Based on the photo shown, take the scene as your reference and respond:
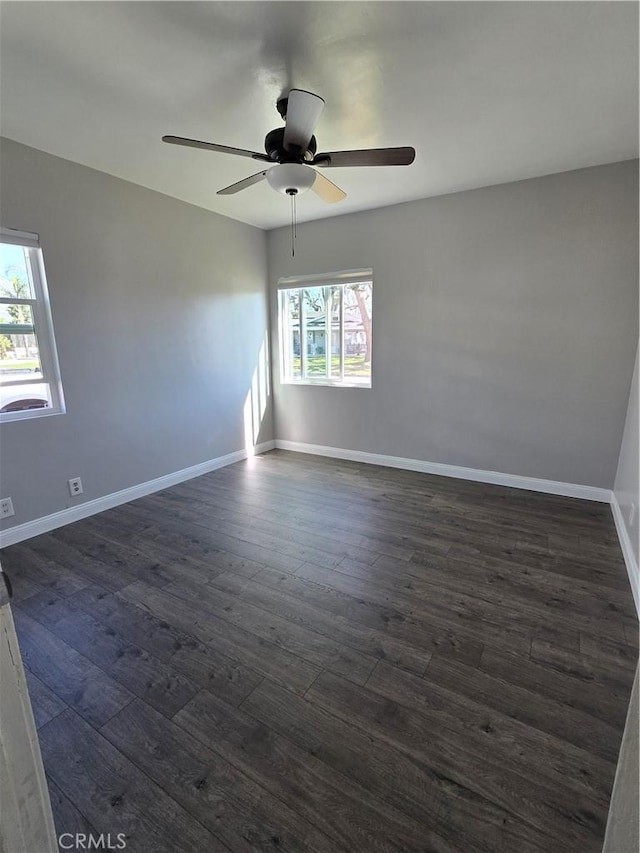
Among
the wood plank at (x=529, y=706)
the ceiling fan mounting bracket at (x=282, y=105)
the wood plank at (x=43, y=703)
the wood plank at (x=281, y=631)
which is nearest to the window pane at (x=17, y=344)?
the wood plank at (x=281, y=631)

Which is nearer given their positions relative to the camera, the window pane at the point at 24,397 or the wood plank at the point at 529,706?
the wood plank at the point at 529,706

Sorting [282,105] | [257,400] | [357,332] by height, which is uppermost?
[282,105]

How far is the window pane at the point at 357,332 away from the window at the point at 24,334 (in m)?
2.74

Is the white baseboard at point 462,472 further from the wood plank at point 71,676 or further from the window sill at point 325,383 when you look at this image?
the wood plank at point 71,676

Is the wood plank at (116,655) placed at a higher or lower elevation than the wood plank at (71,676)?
higher

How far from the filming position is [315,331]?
177 inches

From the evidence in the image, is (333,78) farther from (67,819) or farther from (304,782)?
(67,819)

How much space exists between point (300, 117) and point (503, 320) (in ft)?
7.90

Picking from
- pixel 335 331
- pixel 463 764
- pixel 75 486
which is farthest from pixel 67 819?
pixel 335 331

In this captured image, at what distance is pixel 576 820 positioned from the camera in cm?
110

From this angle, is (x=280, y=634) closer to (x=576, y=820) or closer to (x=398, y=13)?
(x=576, y=820)

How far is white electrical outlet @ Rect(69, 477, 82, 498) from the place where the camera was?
2.95 metres

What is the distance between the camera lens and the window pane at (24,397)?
8.52 feet

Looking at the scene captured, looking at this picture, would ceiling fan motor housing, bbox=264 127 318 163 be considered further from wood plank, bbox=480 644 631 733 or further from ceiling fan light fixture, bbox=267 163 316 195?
wood plank, bbox=480 644 631 733
